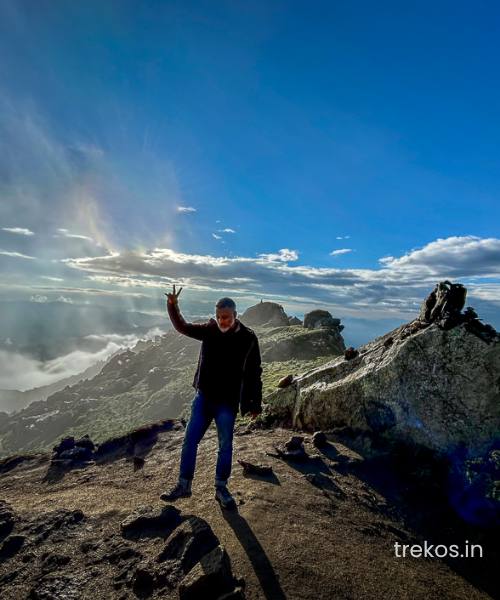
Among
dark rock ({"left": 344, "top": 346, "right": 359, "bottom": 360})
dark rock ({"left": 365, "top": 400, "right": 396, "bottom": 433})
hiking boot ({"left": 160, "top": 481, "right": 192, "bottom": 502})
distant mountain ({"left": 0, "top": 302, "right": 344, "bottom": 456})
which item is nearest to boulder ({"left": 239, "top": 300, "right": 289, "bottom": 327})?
distant mountain ({"left": 0, "top": 302, "right": 344, "bottom": 456})

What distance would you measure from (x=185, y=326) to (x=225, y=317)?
90 cm

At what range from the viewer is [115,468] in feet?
37.0

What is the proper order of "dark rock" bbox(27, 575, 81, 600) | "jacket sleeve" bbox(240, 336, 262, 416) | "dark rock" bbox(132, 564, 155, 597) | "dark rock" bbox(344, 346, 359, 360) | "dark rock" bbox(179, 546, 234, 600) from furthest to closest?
"dark rock" bbox(344, 346, 359, 360), "jacket sleeve" bbox(240, 336, 262, 416), "dark rock" bbox(27, 575, 81, 600), "dark rock" bbox(132, 564, 155, 597), "dark rock" bbox(179, 546, 234, 600)

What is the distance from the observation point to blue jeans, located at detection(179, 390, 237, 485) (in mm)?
7008

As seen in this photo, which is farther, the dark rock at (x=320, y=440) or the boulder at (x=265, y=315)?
A: the boulder at (x=265, y=315)

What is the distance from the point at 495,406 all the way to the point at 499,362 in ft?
3.81

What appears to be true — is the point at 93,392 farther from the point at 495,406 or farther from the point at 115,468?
the point at 495,406

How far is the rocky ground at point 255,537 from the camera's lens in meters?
5.13

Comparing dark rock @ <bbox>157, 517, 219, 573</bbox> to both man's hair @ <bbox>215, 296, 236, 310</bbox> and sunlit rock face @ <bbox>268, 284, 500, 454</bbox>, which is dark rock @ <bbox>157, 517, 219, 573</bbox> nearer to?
man's hair @ <bbox>215, 296, 236, 310</bbox>

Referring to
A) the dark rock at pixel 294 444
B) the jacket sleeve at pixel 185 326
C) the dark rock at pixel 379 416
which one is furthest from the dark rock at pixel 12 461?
the dark rock at pixel 379 416

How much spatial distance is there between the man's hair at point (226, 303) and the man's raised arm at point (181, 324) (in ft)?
1.85

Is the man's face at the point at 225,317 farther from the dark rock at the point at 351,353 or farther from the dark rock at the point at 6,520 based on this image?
the dark rock at the point at 351,353

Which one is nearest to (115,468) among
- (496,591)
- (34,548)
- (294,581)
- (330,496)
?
(34,548)

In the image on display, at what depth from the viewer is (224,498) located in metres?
6.86
